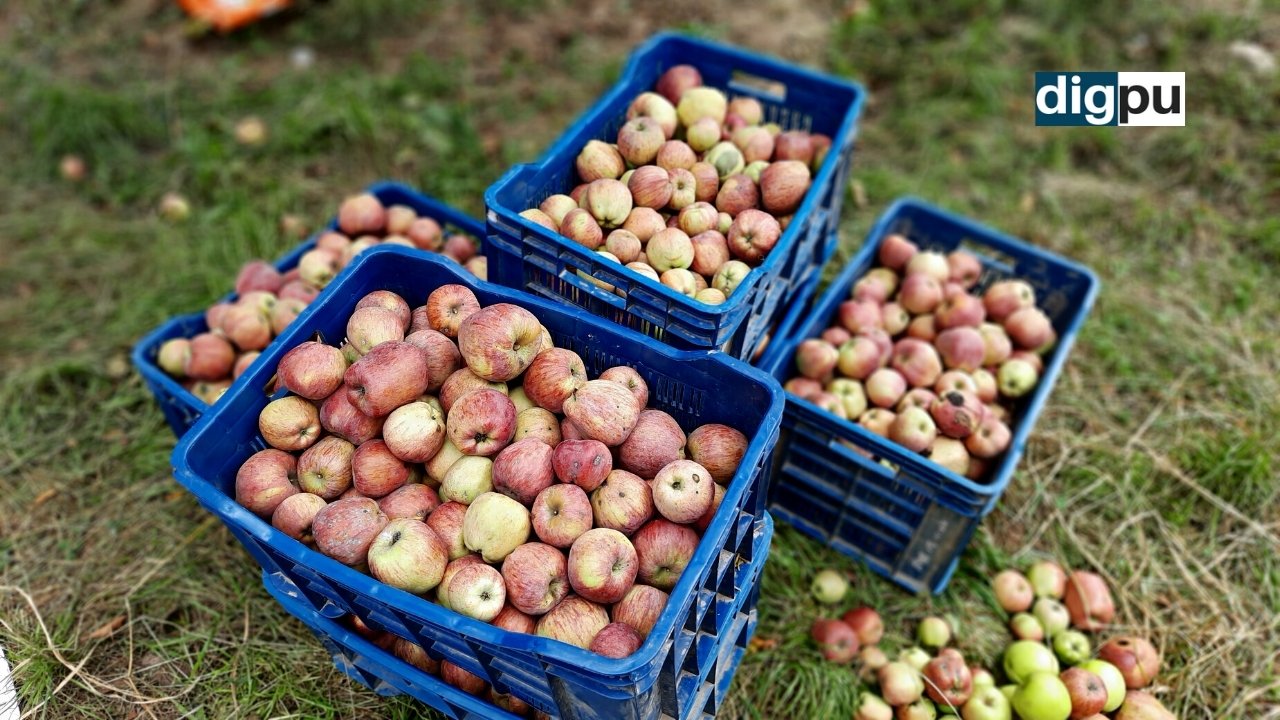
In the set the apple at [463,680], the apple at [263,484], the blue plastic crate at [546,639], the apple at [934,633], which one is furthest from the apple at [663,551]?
the apple at [934,633]

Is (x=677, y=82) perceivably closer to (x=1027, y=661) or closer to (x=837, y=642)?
(x=837, y=642)

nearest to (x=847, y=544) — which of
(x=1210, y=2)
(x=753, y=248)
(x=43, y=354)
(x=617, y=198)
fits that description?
(x=753, y=248)

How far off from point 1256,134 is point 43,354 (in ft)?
23.9

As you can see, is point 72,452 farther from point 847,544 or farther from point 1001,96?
point 1001,96

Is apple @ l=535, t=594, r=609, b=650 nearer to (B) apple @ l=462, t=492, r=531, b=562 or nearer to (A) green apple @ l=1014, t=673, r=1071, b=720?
(B) apple @ l=462, t=492, r=531, b=562

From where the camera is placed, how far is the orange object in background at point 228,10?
5.95m

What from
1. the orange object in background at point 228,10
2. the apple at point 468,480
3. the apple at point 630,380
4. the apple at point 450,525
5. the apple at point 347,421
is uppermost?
the orange object in background at point 228,10

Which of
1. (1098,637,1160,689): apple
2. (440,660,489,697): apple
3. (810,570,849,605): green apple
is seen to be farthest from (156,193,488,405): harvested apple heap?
(1098,637,1160,689): apple

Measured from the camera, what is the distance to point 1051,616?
3367 mm

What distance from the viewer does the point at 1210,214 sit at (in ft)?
16.4

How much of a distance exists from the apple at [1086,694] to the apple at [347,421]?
8.79ft

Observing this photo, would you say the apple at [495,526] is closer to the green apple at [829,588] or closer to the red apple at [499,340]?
the red apple at [499,340]

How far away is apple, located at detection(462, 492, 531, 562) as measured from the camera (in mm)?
2338

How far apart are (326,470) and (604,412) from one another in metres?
0.87
